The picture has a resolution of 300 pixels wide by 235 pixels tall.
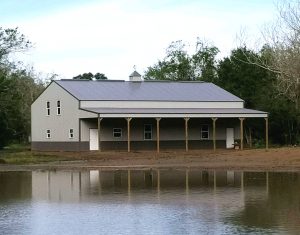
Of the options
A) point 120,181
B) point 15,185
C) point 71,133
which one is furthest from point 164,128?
point 15,185

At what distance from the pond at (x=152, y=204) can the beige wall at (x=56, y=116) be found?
25570 millimetres

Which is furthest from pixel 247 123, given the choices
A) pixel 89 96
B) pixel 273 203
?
pixel 273 203

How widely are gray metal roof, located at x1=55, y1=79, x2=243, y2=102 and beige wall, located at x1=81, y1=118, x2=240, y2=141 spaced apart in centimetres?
195

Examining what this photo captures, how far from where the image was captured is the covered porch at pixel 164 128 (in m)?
55.9

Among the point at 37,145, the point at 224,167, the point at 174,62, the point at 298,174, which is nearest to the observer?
the point at 298,174

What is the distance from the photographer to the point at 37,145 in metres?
63.8

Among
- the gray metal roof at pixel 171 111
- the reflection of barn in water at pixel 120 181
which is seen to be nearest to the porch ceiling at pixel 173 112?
the gray metal roof at pixel 171 111

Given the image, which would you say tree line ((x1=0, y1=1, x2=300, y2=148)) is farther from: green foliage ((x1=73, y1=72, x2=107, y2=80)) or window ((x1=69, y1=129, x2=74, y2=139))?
green foliage ((x1=73, y1=72, x2=107, y2=80))

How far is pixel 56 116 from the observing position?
60688mm

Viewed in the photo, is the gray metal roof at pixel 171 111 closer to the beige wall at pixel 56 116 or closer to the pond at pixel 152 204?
the beige wall at pixel 56 116

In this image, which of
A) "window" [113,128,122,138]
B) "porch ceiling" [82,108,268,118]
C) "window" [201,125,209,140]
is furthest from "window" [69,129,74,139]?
"window" [201,125,209,140]

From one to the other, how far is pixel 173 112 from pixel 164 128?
3976mm

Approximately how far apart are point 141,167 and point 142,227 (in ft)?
78.0

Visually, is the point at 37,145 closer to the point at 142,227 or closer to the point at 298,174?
the point at 298,174
